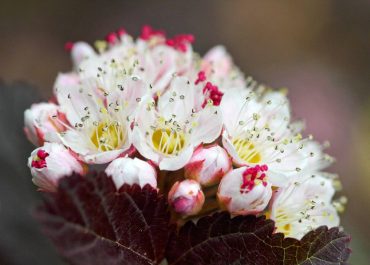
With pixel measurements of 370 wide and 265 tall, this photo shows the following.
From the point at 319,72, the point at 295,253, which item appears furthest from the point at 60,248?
the point at 319,72

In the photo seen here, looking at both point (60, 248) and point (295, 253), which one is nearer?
point (60, 248)

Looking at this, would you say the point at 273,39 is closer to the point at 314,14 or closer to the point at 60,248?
the point at 314,14

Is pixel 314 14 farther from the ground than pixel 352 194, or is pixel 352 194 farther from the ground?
pixel 314 14

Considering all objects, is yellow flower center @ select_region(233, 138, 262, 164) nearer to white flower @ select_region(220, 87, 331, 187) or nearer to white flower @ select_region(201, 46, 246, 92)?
white flower @ select_region(220, 87, 331, 187)

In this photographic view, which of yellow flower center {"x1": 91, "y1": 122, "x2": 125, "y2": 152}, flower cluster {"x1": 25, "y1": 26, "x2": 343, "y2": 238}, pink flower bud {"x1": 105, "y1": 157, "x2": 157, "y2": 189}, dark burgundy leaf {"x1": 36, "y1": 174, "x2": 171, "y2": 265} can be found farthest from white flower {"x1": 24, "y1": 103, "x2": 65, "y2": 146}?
dark burgundy leaf {"x1": 36, "y1": 174, "x2": 171, "y2": 265}

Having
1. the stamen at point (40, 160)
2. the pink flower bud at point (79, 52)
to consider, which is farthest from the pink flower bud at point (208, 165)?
the pink flower bud at point (79, 52)

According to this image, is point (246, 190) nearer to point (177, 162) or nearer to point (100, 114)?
point (177, 162)
